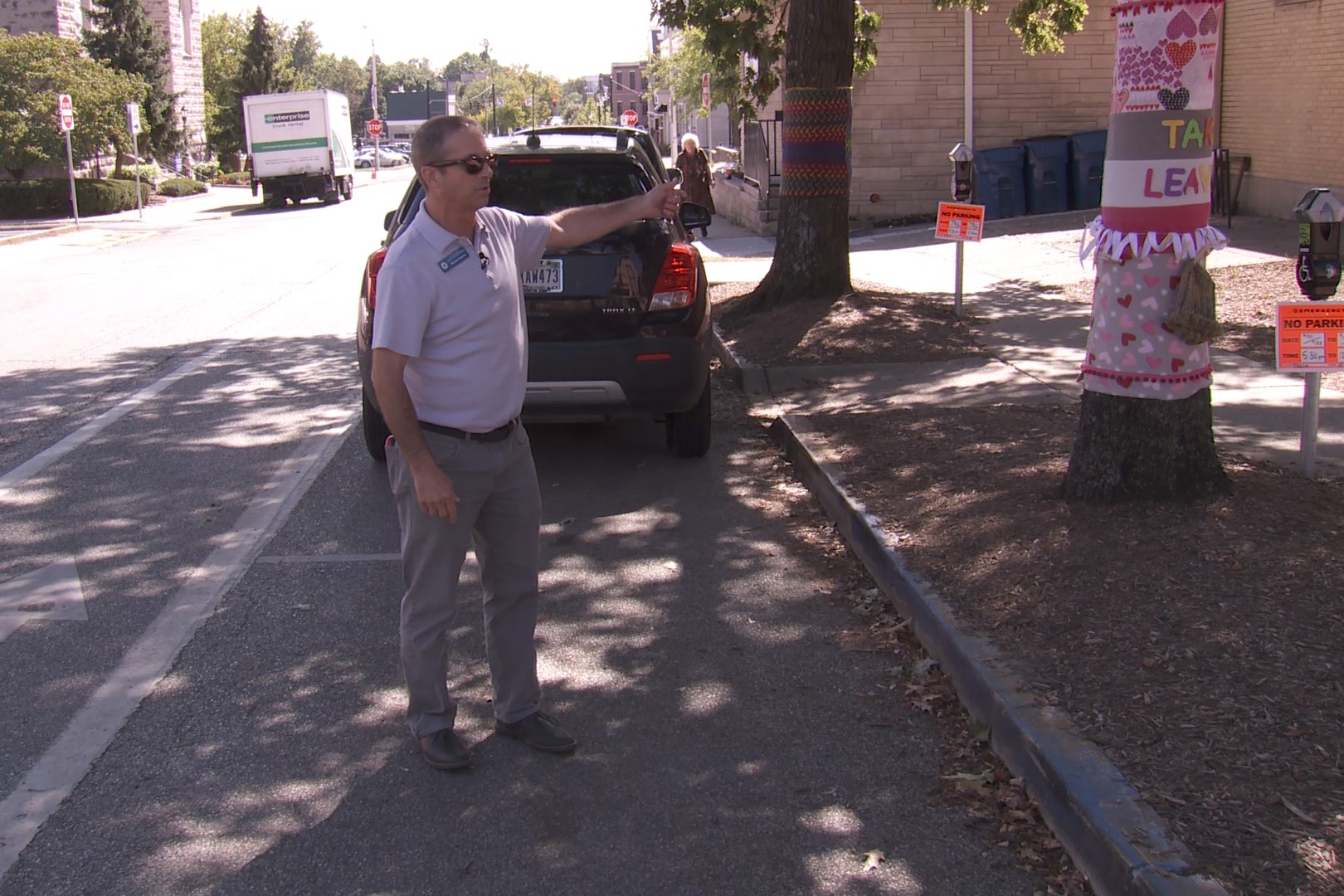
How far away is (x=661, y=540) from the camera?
626cm

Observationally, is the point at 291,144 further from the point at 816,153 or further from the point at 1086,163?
the point at 816,153

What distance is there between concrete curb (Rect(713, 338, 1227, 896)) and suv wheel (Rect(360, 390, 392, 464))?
311 centimetres

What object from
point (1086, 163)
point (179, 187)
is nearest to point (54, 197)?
point (179, 187)

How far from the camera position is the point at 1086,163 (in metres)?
20.6

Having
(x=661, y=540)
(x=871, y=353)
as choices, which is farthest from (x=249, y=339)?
(x=661, y=540)

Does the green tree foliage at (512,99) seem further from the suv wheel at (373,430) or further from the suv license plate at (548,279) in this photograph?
the suv license plate at (548,279)

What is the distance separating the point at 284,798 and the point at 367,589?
1798mm

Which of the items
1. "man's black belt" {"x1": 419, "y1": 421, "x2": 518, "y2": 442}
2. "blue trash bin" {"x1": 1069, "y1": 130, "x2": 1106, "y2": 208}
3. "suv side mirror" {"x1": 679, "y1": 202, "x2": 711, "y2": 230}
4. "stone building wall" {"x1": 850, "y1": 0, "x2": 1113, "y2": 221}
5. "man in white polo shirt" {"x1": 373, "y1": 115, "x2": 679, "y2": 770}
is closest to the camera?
"man in white polo shirt" {"x1": 373, "y1": 115, "x2": 679, "y2": 770}

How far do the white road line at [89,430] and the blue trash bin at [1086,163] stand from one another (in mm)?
14441

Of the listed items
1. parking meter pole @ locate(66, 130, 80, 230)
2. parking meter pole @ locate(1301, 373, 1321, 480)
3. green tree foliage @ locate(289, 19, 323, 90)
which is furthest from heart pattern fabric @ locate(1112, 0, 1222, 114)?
green tree foliage @ locate(289, 19, 323, 90)

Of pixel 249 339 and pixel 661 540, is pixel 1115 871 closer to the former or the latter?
pixel 661 540

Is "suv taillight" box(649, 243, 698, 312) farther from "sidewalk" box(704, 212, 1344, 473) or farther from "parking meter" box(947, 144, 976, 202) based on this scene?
"parking meter" box(947, 144, 976, 202)

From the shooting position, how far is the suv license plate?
6.80m

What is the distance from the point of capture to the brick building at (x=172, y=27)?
41875mm
